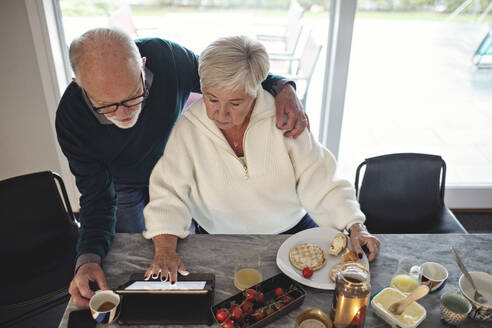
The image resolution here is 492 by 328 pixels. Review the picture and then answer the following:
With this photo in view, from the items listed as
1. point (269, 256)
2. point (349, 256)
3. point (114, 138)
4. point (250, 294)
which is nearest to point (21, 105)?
point (114, 138)

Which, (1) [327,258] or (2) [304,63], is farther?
(2) [304,63]

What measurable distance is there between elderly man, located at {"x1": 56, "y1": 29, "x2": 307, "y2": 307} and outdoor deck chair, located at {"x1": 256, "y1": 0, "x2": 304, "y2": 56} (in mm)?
1035

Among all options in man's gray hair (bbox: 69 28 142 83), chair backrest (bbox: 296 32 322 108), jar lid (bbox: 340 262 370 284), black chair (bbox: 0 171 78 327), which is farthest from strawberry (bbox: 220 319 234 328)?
chair backrest (bbox: 296 32 322 108)

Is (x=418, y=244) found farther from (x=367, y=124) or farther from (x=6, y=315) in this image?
(x=6, y=315)

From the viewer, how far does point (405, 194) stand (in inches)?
77.7

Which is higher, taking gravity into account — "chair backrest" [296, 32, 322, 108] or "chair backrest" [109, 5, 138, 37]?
"chair backrest" [109, 5, 138, 37]

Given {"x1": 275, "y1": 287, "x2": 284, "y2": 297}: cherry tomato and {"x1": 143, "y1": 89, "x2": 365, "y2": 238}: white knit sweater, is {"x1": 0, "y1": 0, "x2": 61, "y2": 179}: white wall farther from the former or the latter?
{"x1": 275, "y1": 287, "x2": 284, "y2": 297}: cherry tomato

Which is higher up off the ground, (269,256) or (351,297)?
(351,297)

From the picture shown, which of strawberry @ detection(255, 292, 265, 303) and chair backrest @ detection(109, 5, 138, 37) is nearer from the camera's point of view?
strawberry @ detection(255, 292, 265, 303)

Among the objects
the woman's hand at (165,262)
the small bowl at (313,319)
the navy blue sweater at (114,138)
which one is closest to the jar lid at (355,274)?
the small bowl at (313,319)

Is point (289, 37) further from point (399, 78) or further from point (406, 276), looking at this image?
point (406, 276)

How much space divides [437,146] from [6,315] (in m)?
3.20

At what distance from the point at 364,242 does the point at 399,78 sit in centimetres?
185

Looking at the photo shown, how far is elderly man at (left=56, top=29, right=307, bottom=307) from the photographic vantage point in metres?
1.28
